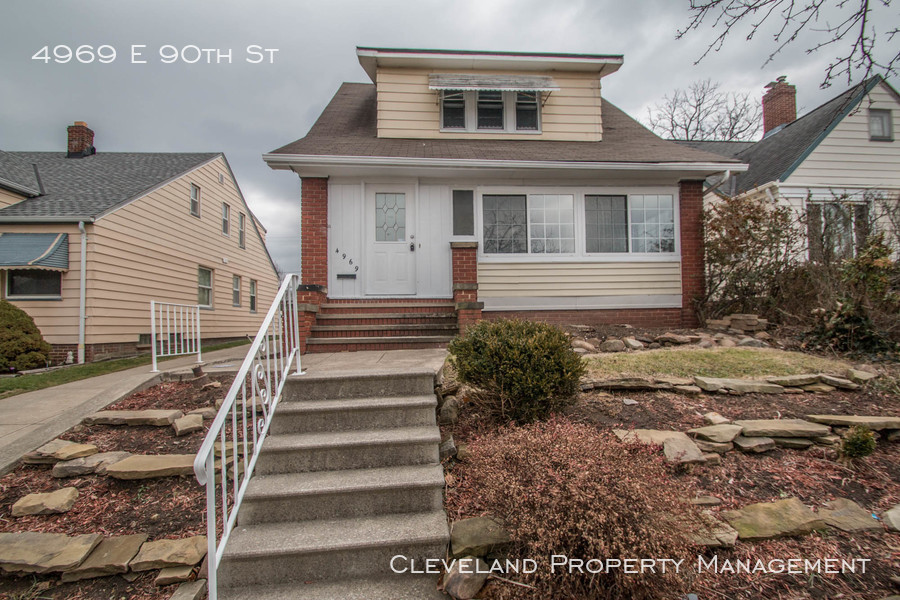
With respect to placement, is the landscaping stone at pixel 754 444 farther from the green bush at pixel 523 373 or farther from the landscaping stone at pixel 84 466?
the landscaping stone at pixel 84 466

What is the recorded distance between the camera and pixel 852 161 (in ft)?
30.8

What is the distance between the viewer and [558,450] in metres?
2.12

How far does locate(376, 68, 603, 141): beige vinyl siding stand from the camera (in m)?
8.05

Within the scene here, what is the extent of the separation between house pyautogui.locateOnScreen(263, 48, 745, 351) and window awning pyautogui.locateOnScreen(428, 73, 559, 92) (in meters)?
0.03

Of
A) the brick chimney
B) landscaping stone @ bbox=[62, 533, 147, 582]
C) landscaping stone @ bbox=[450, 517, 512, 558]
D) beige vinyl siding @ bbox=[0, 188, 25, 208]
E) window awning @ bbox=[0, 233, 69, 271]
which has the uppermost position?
the brick chimney

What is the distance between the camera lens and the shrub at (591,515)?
5.81 ft

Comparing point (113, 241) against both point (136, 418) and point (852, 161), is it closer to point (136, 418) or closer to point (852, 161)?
point (136, 418)

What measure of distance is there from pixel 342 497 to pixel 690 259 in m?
7.22

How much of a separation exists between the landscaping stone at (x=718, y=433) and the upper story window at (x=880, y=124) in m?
11.1

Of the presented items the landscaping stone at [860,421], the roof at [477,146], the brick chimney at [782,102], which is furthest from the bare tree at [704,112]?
the landscaping stone at [860,421]

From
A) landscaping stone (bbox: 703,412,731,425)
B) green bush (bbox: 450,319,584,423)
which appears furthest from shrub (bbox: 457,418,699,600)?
landscaping stone (bbox: 703,412,731,425)

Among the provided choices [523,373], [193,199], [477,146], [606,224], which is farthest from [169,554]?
[193,199]

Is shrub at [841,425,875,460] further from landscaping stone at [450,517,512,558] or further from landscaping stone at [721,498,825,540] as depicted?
landscaping stone at [450,517,512,558]

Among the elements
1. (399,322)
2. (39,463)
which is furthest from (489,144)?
(39,463)
